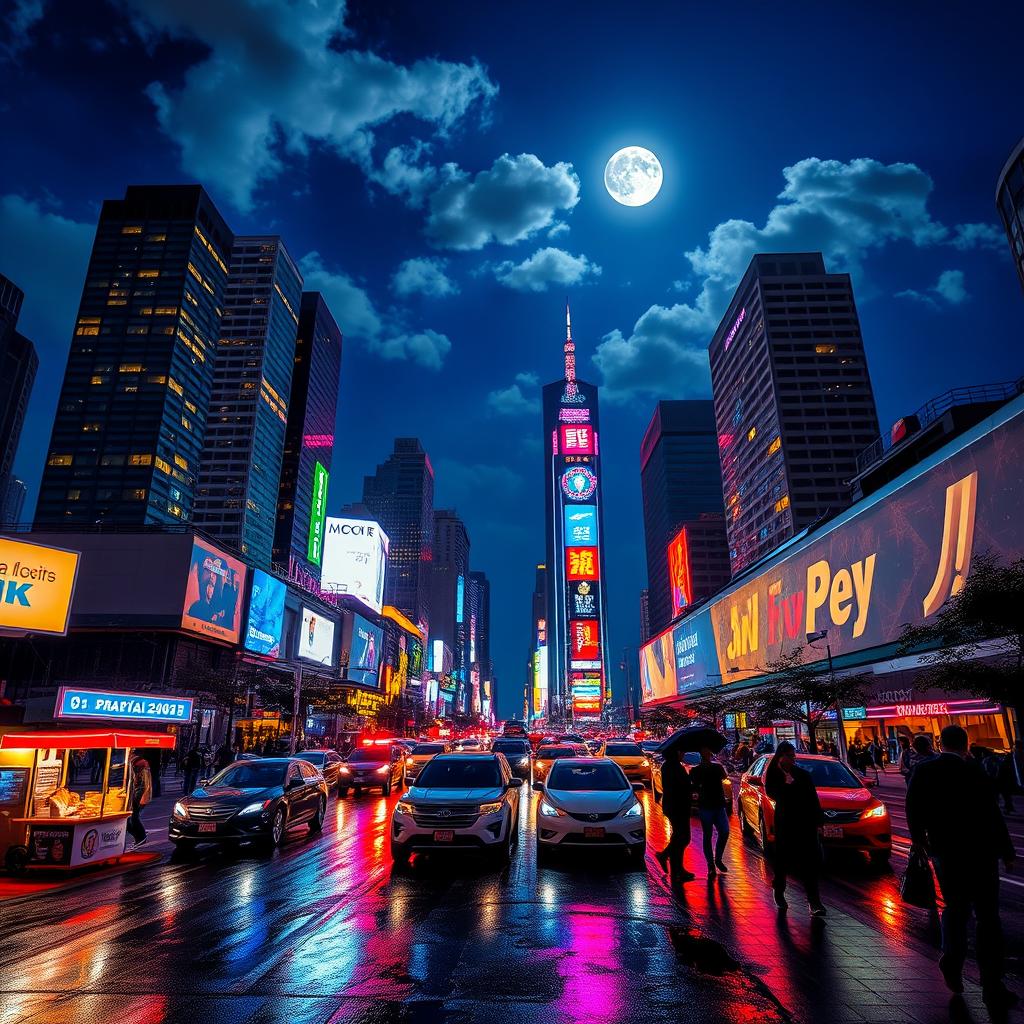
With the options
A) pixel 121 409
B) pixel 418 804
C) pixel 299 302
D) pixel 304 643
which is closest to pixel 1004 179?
pixel 418 804

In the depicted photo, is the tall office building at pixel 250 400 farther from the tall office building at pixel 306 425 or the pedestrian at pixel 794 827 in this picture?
the pedestrian at pixel 794 827

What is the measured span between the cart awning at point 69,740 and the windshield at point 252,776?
2.03 metres

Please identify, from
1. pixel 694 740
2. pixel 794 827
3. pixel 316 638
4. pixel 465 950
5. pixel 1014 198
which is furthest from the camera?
pixel 316 638

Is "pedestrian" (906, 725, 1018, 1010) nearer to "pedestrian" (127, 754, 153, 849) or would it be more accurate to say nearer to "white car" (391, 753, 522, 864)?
"white car" (391, 753, 522, 864)

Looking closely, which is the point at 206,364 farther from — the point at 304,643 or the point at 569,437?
the point at 304,643

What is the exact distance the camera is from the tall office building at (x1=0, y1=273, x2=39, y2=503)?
6220 inches

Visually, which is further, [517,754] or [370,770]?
[517,754]

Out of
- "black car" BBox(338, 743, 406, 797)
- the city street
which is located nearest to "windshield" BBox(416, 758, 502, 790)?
the city street

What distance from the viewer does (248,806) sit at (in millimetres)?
12039

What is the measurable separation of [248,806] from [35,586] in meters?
16.5

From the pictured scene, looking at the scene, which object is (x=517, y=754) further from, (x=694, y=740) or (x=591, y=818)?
(x=694, y=740)

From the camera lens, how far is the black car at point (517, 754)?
24938mm

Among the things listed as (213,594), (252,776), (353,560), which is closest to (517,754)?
(252,776)

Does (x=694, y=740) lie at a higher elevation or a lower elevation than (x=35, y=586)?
lower
